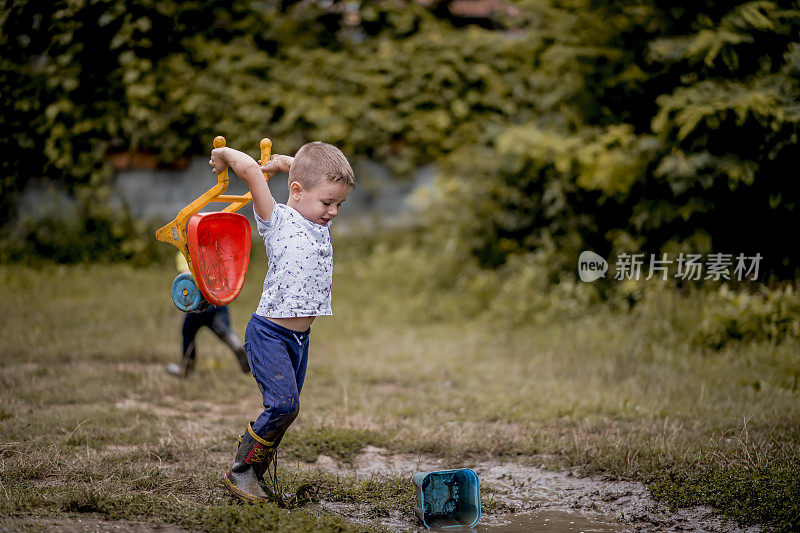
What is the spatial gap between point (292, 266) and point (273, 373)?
0.49 meters

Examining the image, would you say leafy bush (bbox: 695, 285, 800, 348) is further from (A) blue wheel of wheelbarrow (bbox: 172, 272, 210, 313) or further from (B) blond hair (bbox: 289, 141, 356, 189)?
(A) blue wheel of wheelbarrow (bbox: 172, 272, 210, 313)

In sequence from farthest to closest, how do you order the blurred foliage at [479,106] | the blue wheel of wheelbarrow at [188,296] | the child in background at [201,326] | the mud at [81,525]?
the blurred foliage at [479,106], the child in background at [201,326], the blue wheel of wheelbarrow at [188,296], the mud at [81,525]

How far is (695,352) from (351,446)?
3.34m

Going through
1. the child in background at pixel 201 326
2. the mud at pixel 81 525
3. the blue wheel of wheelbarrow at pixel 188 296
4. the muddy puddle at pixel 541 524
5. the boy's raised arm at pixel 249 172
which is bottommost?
the muddy puddle at pixel 541 524

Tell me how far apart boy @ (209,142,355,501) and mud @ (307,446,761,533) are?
0.45 metres

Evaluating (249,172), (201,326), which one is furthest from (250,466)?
Result: (201,326)

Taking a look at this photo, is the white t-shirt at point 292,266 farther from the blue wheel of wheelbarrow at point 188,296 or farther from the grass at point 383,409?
the grass at point 383,409

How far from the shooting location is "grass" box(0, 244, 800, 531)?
3.76m

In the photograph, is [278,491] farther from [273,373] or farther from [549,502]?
[549,502]

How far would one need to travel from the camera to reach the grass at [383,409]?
376 centimetres

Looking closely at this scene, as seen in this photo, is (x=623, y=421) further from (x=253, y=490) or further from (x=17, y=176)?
(x=17, y=176)

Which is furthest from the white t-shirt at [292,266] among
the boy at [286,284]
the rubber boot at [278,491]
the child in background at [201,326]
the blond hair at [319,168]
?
the child in background at [201,326]

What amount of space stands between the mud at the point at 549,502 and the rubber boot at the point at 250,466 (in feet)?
1.13

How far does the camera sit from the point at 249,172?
134 inches
